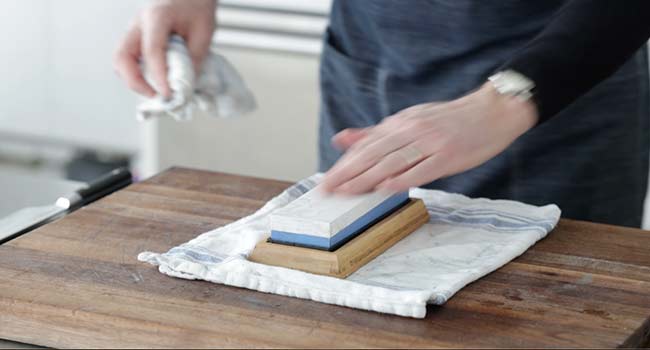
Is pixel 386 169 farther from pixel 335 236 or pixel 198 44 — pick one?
pixel 198 44

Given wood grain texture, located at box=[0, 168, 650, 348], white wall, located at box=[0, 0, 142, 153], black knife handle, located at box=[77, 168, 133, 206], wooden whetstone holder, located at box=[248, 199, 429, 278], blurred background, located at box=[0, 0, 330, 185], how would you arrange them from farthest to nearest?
white wall, located at box=[0, 0, 142, 153], blurred background, located at box=[0, 0, 330, 185], black knife handle, located at box=[77, 168, 133, 206], wooden whetstone holder, located at box=[248, 199, 429, 278], wood grain texture, located at box=[0, 168, 650, 348]

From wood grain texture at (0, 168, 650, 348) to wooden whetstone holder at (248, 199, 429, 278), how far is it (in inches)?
1.9

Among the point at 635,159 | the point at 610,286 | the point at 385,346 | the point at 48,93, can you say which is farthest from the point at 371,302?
the point at 48,93

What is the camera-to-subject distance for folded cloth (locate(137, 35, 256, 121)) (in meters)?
1.31

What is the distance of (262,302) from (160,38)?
460 mm

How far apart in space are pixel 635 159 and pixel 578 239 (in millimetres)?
358

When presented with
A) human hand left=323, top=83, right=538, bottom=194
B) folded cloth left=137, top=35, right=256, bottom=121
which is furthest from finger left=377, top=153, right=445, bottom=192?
folded cloth left=137, top=35, right=256, bottom=121

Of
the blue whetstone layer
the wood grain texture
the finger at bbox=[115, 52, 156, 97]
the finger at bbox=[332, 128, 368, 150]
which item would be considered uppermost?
the finger at bbox=[332, 128, 368, 150]

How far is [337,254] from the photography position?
102 centimetres

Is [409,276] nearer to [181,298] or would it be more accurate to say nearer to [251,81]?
[181,298]

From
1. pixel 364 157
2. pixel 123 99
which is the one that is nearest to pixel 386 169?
pixel 364 157

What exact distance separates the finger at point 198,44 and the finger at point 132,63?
6 cm

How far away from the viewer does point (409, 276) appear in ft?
3.36

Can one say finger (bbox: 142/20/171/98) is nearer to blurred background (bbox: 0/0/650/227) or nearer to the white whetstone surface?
the white whetstone surface
